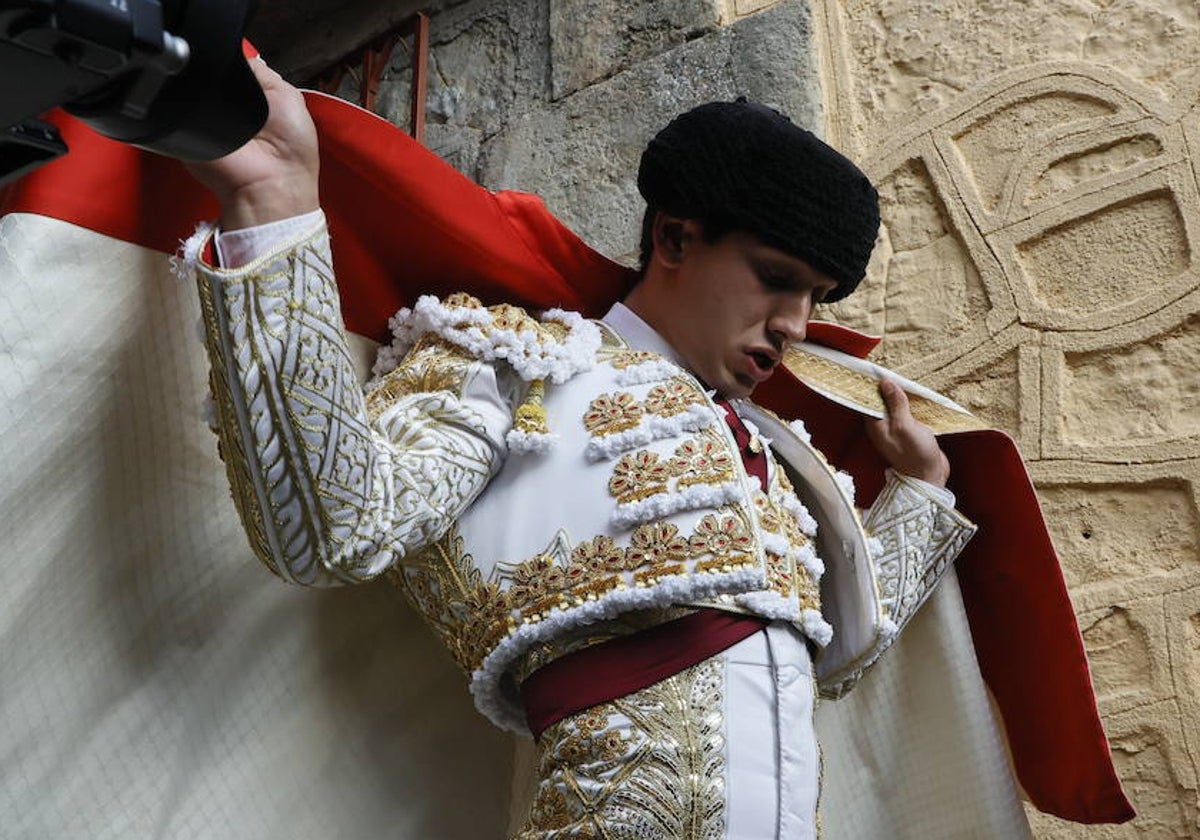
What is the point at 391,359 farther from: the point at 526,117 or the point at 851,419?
the point at 526,117

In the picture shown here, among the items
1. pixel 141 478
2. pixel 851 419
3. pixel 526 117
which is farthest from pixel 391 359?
pixel 526 117

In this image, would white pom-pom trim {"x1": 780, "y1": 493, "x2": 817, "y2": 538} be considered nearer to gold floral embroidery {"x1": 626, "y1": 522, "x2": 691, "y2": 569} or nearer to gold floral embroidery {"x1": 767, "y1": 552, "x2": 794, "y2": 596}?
gold floral embroidery {"x1": 767, "y1": 552, "x2": 794, "y2": 596}

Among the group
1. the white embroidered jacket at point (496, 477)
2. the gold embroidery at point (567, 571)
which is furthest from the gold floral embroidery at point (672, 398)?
the gold embroidery at point (567, 571)

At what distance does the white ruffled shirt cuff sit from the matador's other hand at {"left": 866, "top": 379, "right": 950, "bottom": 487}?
0.73 m

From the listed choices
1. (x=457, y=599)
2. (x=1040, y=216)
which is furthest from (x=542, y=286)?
(x=1040, y=216)

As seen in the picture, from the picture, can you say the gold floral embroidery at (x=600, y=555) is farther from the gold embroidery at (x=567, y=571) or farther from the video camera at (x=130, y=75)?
the video camera at (x=130, y=75)

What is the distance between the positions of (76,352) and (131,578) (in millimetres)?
201

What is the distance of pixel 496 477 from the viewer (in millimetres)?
1331

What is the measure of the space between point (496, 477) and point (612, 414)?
0.38ft

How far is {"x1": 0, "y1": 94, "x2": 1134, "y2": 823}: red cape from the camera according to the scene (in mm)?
1300

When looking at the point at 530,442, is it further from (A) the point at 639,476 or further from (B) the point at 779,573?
(B) the point at 779,573

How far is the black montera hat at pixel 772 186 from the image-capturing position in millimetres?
1391

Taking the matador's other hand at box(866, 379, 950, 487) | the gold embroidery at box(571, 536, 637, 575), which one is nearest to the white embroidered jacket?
the gold embroidery at box(571, 536, 637, 575)

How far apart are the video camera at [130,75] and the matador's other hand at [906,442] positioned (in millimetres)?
901
